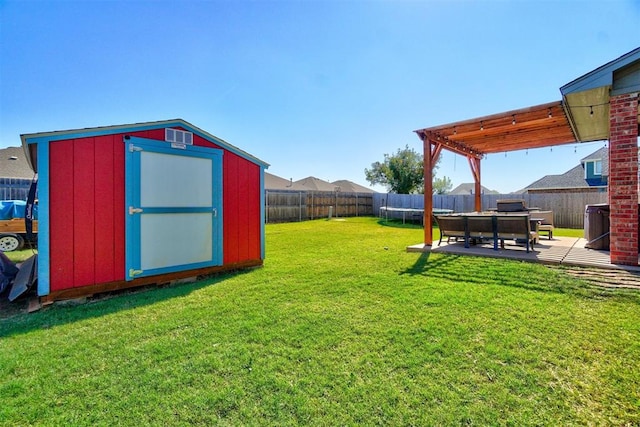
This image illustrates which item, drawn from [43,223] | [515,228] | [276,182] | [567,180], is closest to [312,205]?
[276,182]

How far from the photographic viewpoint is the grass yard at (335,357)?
1.69m

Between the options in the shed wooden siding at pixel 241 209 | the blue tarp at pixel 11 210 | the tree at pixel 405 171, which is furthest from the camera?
the tree at pixel 405 171

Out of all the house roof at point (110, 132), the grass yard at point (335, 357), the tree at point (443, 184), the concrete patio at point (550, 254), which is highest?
the tree at point (443, 184)

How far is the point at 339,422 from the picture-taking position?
1.61 metres

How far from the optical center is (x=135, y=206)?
4133mm

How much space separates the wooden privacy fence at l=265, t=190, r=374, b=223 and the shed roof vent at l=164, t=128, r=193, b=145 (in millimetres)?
10543

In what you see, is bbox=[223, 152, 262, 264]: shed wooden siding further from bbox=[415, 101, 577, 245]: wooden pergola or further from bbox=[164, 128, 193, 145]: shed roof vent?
bbox=[415, 101, 577, 245]: wooden pergola

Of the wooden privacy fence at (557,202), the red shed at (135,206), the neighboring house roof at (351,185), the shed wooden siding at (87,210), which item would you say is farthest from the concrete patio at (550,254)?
the neighboring house roof at (351,185)

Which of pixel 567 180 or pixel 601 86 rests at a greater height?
pixel 567 180

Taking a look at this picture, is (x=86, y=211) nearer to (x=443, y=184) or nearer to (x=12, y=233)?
(x=12, y=233)

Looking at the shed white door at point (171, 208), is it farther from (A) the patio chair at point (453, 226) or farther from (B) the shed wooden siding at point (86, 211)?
(A) the patio chair at point (453, 226)

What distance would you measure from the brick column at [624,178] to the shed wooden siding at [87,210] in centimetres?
694

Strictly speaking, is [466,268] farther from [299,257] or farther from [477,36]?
[477,36]

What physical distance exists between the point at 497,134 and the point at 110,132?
8437mm
